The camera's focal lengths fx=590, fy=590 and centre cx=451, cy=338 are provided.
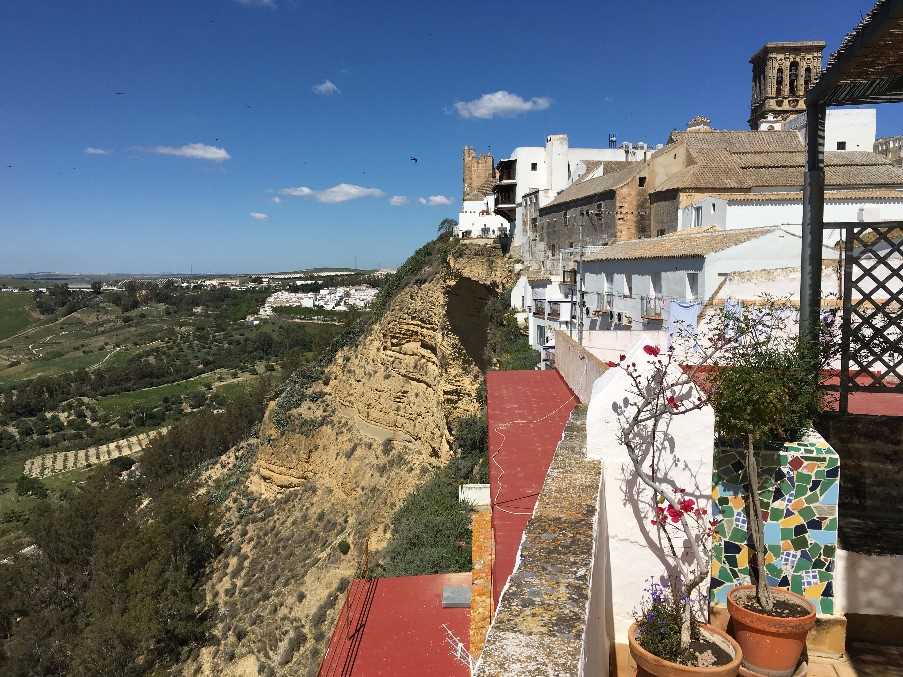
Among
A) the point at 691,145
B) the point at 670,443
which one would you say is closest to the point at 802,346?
the point at 670,443

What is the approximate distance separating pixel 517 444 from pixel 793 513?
9.51 ft

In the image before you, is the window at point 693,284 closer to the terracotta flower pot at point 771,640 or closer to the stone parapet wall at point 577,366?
the stone parapet wall at point 577,366

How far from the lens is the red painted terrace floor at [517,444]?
3941 mm

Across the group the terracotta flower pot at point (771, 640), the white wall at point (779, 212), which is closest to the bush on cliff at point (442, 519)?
the white wall at point (779, 212)

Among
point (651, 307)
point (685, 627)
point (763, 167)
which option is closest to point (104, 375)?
point (651, 307)

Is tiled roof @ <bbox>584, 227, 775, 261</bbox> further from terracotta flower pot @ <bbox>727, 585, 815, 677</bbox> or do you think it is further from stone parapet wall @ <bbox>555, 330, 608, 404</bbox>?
terracotta flower pot @ <bbox>727, 585, 815, 677</bbox>

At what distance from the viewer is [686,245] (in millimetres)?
15219

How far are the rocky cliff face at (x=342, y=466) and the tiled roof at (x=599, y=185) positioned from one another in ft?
18.1

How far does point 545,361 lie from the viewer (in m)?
14.4

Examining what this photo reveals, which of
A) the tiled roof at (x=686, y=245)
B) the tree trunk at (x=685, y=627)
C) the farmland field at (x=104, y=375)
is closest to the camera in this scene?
the tree trunk at (x=685, y=627)

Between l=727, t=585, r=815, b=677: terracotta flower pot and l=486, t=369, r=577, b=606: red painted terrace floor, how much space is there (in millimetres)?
1162

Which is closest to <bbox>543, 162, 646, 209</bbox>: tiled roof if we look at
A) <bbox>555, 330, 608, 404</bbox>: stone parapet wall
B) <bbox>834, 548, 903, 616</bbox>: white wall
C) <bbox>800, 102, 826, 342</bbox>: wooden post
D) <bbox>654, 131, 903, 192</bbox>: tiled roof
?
<bbox>654, 131, 903, 192</bbox>: tiled roof

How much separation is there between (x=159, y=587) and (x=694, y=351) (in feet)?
78.5

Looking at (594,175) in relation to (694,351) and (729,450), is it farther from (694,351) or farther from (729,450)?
(729,450)
